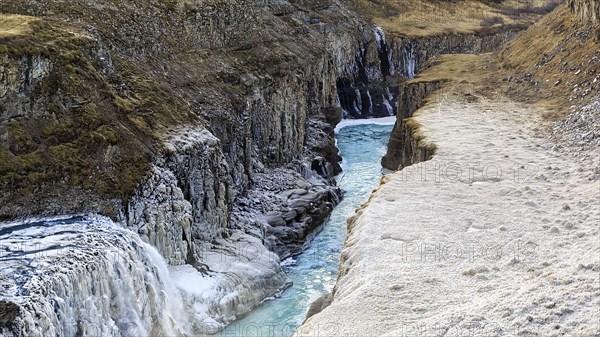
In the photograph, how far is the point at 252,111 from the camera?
116 ft

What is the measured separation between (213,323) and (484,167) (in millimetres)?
10137

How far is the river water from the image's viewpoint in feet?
78.7

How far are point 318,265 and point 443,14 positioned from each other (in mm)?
56649

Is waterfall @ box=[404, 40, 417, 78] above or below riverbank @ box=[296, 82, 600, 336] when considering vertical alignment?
above

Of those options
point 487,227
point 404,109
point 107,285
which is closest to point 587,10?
point 404,109

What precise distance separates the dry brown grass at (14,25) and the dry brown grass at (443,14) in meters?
47.5

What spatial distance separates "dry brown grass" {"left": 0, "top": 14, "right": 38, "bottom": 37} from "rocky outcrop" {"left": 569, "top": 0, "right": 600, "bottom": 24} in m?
25.3

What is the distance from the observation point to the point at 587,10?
3666 cm

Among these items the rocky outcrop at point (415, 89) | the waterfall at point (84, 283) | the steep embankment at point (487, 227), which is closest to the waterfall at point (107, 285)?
the waterfall at point (84, 283)

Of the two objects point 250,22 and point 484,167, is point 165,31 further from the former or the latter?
point 484,167

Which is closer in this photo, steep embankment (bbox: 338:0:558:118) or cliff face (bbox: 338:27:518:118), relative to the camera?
cliff face (bbox: 338:27:518:118)

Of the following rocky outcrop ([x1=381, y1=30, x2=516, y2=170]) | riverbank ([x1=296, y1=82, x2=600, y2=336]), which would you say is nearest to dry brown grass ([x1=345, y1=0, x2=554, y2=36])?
rocky outcrop ([x1=381, y1=30, x2=516, y2=170])

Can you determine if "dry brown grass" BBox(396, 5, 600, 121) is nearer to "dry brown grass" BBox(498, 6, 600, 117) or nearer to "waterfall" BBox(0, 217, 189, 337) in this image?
"dry brown grass" BBox(498, 6, 600, 117)

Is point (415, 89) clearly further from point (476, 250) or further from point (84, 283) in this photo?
point (84, 283)
